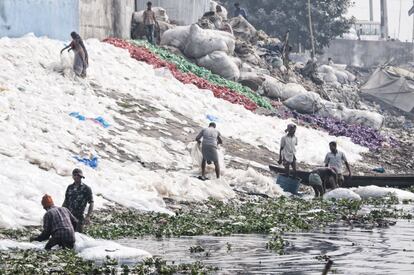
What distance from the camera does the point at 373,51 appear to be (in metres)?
73.5

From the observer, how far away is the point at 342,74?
172 feet

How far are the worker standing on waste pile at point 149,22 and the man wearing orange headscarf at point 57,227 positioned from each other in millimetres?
21007

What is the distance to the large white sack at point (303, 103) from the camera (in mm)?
34938

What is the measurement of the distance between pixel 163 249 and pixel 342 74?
38786 mm

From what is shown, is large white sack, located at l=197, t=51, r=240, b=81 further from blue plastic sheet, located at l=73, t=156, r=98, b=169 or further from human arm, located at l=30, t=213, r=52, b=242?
human arm, located at l=30, t=213, r=52, b=242

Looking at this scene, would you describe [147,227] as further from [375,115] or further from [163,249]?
[375,115]

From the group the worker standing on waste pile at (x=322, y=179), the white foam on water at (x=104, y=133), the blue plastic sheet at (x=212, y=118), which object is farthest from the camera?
the blue plastic sheet at (x=212, y=118)

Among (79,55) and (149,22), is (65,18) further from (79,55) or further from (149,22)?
(149,22)

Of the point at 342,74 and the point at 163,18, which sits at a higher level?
the point at 163,18

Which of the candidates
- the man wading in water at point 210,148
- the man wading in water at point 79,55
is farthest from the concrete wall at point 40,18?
the man wading in water at point 210,148

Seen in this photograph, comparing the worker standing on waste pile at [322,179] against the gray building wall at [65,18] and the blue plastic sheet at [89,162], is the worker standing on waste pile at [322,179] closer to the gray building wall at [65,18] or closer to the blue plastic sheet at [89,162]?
the blue plastic sheet at [89,162]

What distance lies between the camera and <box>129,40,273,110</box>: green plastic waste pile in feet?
108

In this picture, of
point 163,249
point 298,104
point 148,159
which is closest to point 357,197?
point 148,159

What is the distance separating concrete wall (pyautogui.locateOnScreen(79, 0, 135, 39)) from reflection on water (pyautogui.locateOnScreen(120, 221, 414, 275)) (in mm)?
15525
